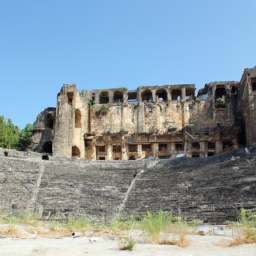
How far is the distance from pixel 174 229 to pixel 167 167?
1414cm

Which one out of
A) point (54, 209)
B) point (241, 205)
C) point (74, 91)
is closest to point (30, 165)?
point (54, 209)

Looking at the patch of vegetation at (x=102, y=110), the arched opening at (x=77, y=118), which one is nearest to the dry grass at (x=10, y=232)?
the arched opening at (x=77, y=118)

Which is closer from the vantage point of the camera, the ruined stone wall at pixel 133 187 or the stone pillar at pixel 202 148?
the ruined stone wall at pixel 133 187

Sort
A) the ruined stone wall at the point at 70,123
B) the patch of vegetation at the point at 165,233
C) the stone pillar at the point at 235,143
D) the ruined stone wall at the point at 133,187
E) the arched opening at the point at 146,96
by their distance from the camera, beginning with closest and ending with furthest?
the patch of vegetation at the point at 165,233, the ruined stone wall at the point at 133,187, the ruined stone wall at the point at 70,123, the stone pillar at the point at 235,143, the arched opening at the point at 146,96

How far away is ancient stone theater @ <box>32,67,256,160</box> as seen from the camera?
32156mm

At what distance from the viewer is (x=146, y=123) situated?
3516cm

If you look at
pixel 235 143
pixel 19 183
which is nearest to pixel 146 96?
pixel 235 143

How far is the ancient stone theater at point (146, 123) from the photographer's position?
32.2 metres

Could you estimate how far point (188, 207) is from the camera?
1614 centimetres

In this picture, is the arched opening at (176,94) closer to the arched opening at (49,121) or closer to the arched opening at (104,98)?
the arched opening at (104,98)

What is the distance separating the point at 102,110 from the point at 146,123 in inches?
188

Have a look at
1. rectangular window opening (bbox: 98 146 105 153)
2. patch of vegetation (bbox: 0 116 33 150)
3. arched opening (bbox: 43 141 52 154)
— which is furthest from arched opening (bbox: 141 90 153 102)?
patch of vegetation (bbox: 0 116 33 150)

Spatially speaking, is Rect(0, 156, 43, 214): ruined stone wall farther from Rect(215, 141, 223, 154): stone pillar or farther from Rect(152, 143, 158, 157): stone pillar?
Rect(215, 141, 223, 154): stone pillar

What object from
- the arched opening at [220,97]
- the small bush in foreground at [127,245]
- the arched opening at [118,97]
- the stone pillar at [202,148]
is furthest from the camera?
the arched opening at [118,97]
